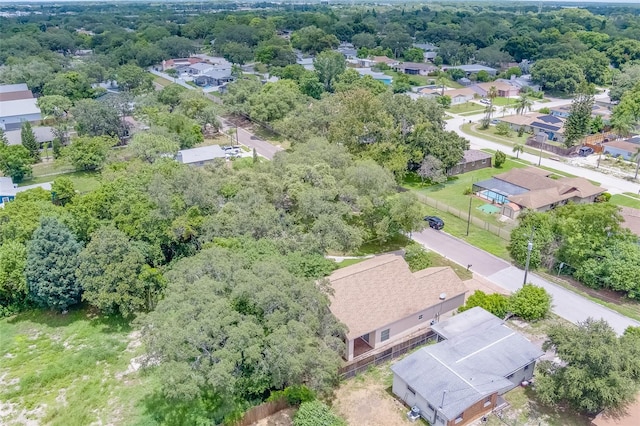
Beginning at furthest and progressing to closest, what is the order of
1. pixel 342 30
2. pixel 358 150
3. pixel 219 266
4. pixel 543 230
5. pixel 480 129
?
pixel 342 30 < pixel 480 129 < pixel 358 150 < pixel 543 230 < pixel 219 266

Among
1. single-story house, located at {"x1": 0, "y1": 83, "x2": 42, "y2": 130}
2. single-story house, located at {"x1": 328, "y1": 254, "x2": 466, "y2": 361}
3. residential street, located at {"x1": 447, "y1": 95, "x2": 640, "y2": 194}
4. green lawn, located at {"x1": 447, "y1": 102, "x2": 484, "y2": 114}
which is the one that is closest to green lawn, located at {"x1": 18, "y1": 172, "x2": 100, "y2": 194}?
single-story house, located at {"x1": 0, "y1": 83, "x2": 42, "y2": 130}

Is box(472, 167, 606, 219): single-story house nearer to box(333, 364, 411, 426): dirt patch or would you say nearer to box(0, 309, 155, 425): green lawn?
box(333, 364, 411, 426): dirt patch

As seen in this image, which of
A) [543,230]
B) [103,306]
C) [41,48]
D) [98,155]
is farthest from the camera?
[41,48]

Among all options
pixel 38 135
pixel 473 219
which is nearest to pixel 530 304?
pixel 473 219

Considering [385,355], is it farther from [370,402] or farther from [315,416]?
[315,416]

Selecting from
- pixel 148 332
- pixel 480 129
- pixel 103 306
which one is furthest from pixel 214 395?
pixel 480 129

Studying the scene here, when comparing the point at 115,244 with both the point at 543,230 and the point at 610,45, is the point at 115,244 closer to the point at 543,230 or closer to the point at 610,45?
the point at 543,230

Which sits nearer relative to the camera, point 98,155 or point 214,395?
point 214,395
